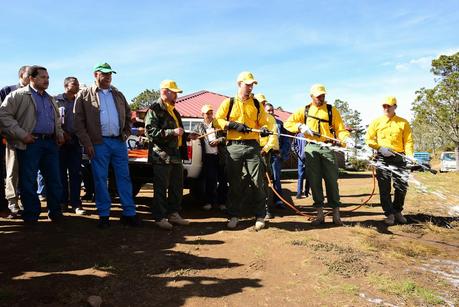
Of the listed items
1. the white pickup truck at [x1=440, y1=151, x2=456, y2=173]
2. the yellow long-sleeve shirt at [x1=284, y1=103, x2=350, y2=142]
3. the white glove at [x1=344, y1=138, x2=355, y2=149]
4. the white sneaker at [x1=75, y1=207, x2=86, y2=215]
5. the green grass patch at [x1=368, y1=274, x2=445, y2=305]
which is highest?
the yellow long-sleeve shirt at [x1=284, y1=103, x2=350, y2=142]

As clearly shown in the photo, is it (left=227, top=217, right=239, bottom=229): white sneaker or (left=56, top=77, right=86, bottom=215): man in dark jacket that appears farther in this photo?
(left=56, top=77, right=86, bottom=215): man in dark jacket

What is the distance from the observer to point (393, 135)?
6.16m

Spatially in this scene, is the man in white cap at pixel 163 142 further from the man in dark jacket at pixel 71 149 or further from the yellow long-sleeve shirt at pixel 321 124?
the yellow long-sleeve shirt at pixel 321 124

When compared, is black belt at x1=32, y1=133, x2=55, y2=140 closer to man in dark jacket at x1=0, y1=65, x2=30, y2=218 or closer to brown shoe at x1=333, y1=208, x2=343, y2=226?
man in dark jacket at x1=0, y1=65, x2=30, y2=218

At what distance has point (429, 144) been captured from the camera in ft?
255

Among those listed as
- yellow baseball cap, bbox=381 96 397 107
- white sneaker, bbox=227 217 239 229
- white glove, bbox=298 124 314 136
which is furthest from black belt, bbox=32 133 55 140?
yellow baseball cap, bbox=381 96 397 107

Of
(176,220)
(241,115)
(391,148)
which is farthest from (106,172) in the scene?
(391,148)

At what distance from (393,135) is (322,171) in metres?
1.42

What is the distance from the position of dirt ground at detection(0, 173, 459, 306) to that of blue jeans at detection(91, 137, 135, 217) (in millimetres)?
339

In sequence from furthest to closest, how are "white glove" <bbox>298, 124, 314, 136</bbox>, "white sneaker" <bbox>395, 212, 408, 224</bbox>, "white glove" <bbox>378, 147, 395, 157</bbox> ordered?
"white sneaker" <bbox>395, 212, 408, 224</bbox>, "white glove" <bbox>378, 147, 395, 157</bbox>, "white glove" <bbox>298, 124, 314, 136</bbox>

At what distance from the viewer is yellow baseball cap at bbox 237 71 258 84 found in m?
5.28

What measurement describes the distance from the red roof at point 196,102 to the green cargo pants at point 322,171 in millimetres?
17316

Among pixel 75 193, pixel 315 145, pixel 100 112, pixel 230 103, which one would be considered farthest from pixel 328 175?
pixel 75 193

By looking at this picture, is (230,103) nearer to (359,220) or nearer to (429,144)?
(359,220)
